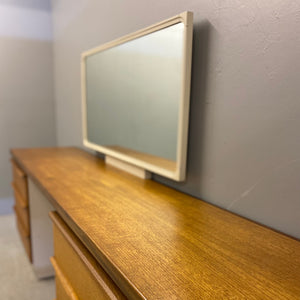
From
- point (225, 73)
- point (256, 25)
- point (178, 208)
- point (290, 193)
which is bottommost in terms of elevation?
point (178, 208)

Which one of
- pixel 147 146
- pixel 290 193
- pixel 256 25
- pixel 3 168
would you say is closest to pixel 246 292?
pixel 290 193

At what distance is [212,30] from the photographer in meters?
0.82

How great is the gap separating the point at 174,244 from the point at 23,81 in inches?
85.8

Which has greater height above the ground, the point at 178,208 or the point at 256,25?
the point at 256,25

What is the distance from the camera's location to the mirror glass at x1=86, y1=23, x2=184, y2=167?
95cm

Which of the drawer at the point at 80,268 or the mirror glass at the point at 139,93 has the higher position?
the mirror glass at the point at 139,93

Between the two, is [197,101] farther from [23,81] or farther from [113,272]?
[23,81]

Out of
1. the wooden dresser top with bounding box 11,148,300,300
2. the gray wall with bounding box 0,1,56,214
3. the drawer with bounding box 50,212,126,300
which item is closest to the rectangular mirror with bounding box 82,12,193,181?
the wooden dresser top with bounding box 11,148,300,300

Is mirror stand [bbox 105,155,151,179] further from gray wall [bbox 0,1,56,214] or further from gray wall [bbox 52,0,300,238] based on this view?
gray wall [bbox 0,1,56,214]

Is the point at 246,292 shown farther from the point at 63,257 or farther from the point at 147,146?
the point at 147,146

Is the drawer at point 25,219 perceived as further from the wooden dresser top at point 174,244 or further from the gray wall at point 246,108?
the gray wall at point 246,108

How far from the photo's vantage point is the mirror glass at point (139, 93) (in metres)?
0.95

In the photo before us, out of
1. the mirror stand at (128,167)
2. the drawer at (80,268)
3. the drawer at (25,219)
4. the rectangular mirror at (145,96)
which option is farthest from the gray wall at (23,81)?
the drawer at (80,268)

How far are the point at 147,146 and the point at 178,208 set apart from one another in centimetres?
37
